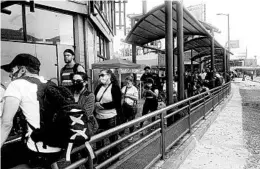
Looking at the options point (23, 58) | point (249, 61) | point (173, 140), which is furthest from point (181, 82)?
point (249, 61)

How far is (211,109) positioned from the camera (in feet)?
→ 33.3

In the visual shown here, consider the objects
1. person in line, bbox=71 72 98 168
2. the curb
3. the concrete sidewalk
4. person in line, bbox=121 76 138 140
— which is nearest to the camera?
person in line, bbox=71 72 98 168

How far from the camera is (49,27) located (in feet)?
22.2

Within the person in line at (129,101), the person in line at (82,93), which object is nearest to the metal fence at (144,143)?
the person in line at (82,93)

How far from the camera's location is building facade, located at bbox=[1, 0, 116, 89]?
555 cm

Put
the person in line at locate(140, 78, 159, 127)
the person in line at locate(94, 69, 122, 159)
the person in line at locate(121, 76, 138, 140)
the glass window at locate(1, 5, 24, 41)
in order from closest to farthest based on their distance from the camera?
the person in line at locate(94, 69, 122, 159)
the glass window at locate(1, 5, 24, 41)
the person in line at locate(121, 76, 138, 140)
the person in line at locate(140, 78, 159, 127)

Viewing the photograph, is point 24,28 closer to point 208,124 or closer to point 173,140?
point 173,140

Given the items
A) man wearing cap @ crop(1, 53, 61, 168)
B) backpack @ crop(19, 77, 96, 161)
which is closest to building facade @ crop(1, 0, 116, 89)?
man wearing cap @ crop(1, 53, 61, 168)

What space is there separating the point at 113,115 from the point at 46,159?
2.56m

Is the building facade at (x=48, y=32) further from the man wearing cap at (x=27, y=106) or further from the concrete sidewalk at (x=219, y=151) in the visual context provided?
the concrete sidewalk at (x=219, y=151)

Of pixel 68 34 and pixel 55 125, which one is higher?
pixel 68 34

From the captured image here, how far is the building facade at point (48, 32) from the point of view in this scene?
A: 555 cm

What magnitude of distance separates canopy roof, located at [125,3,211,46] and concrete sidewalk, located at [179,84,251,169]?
3.66 m

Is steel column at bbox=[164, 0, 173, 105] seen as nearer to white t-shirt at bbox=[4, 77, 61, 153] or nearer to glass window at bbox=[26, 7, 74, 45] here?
glass window at bbox=[26, 7, 74, 45]
